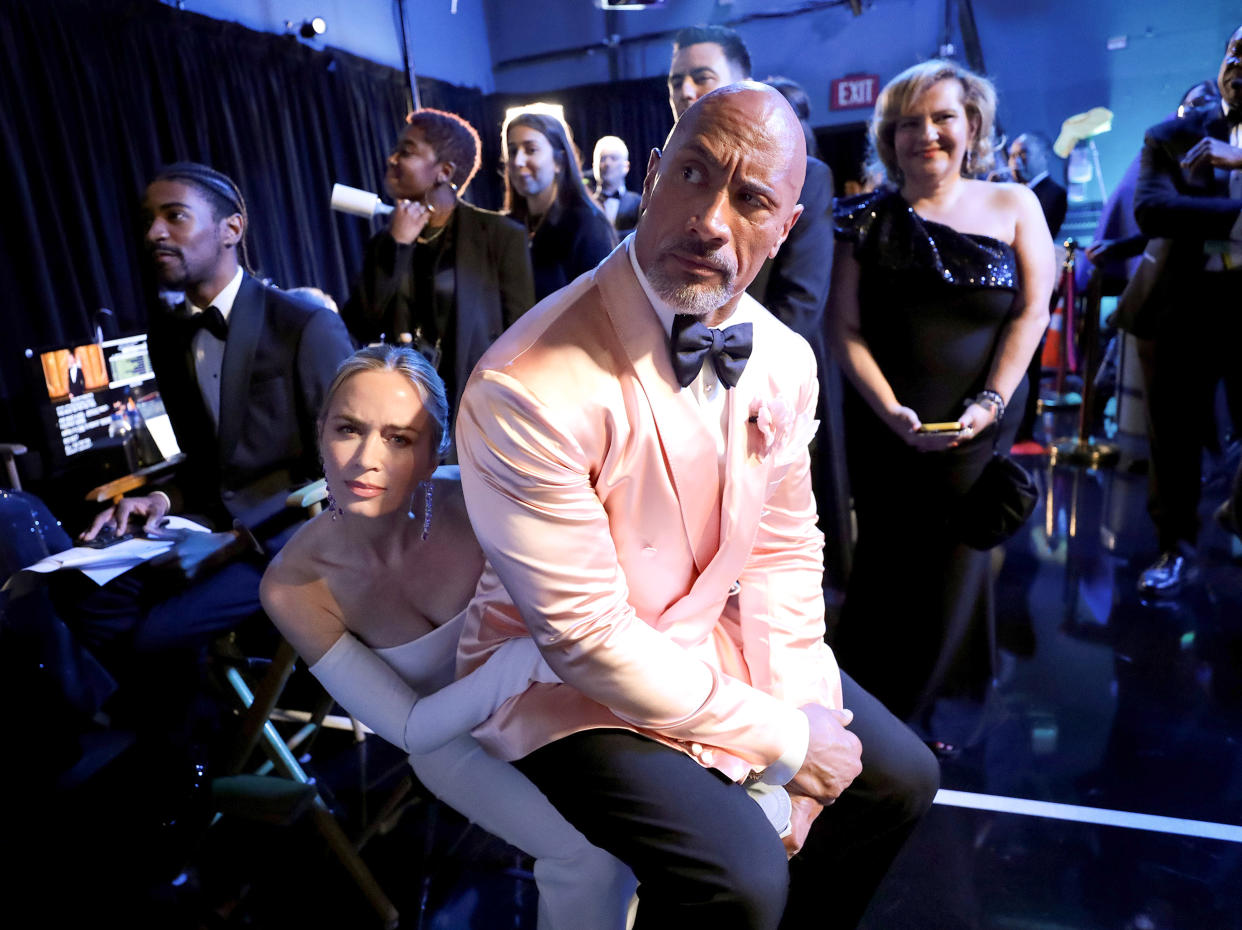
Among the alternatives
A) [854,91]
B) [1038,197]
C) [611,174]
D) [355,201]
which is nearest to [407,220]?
[355,201]

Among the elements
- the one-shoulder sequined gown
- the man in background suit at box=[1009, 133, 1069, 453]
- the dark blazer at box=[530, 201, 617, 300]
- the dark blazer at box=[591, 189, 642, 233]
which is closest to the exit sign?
the man in background suit at box=[1009, 133, 1069, 453]

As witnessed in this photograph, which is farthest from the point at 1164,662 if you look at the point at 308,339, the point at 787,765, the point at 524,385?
the point at 308,339

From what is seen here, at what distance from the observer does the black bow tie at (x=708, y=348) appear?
47.5 inches

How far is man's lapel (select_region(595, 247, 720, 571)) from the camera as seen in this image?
1219mm

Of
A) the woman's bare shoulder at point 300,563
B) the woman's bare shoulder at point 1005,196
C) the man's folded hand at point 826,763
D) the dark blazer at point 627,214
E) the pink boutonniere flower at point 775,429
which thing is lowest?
the man's folded hand at point 826,763

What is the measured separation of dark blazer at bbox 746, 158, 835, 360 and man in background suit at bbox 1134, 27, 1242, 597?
4.34 feet

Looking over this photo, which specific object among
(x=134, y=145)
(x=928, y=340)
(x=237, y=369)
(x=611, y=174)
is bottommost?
(x=928, y=340)

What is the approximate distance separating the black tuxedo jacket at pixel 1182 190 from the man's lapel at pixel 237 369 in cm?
282

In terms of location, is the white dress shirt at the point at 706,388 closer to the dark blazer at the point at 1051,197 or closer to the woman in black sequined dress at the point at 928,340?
the woman in black sequined dress at the point at 928,340

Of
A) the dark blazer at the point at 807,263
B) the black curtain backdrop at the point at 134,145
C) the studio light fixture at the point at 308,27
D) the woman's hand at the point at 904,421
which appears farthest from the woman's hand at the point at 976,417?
the studio light fixture at the point at 308,27

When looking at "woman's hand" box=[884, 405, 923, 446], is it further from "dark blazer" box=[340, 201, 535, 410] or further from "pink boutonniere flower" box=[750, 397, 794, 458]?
"dark blazer" box=[340, 201, 535, 410]

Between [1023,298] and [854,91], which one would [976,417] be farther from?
[854,91]

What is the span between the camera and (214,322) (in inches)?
86.0

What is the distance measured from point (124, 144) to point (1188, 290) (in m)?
5.34
